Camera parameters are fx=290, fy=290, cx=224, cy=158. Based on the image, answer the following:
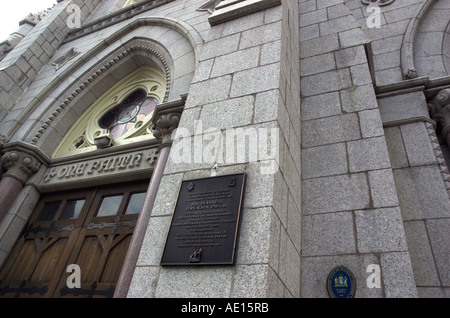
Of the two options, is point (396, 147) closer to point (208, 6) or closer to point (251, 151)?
point (251, 151)

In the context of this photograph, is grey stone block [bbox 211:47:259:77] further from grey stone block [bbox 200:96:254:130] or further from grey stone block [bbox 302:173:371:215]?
grey stone block [bbox 302:173:371:215]

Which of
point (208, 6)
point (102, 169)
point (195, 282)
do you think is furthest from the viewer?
point (208, 6)

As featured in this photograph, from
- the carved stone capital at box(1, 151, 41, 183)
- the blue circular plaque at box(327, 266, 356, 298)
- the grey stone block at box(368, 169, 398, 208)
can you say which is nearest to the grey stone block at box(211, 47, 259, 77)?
the grey stone block at box(368, 169, 398, 208)

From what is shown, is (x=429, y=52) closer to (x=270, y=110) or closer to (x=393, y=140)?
(x=393, y=140)

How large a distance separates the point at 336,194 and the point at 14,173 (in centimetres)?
695

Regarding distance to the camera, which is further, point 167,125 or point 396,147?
point 167,125

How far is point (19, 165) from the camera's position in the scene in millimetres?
6727

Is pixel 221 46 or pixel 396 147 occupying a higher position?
pixel 221 46

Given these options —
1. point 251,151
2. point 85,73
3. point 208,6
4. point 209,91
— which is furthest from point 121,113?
point 251,151

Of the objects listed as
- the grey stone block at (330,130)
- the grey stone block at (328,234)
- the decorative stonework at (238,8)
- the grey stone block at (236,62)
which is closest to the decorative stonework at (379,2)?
the decorative stonework at (238,8)

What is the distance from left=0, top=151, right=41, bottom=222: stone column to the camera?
6.43m

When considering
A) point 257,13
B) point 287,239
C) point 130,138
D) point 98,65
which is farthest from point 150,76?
point 287,239

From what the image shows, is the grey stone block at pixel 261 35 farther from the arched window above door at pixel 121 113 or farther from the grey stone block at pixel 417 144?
the arched window above door at pixel 121 113

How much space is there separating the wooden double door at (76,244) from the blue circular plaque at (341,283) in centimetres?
364
